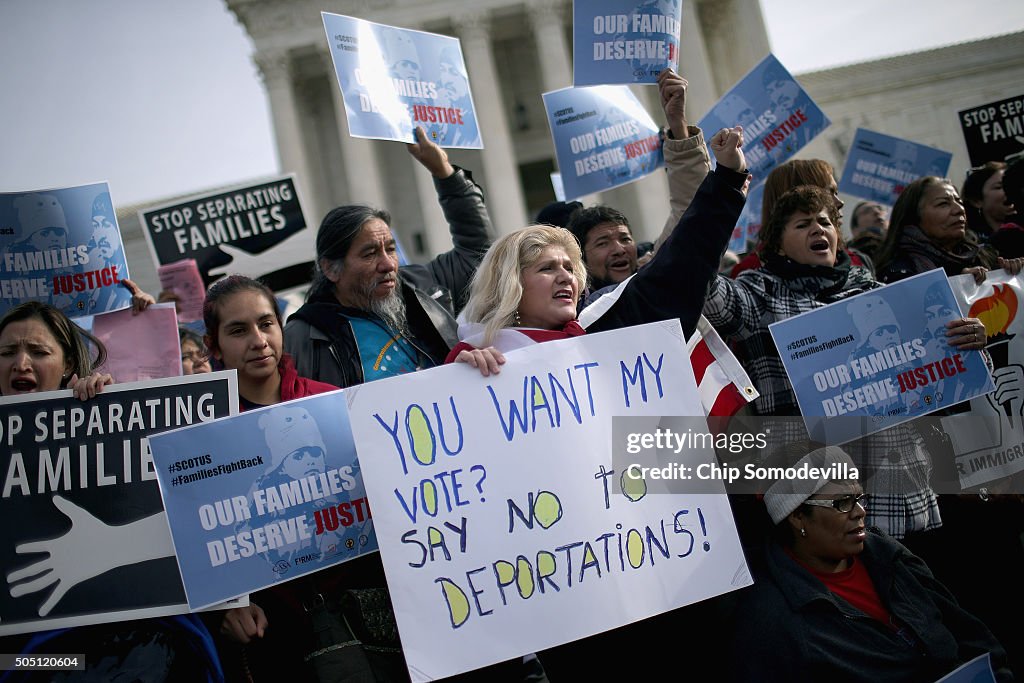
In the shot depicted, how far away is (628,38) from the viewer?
4.12 metres

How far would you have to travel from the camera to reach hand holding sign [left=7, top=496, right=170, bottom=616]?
242cm

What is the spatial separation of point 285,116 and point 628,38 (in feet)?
92.7

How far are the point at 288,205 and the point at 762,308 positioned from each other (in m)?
4.29

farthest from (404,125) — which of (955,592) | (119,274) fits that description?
(955,592)

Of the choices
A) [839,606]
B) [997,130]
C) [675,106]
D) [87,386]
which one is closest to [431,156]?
[675,106]

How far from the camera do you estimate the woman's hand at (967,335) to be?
331 cm

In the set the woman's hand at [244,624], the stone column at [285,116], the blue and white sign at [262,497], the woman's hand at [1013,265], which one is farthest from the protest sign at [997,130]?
the stone column at [285,116]

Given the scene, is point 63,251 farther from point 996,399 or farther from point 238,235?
point 996,399

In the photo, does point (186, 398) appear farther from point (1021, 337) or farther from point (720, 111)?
point (720, 111)

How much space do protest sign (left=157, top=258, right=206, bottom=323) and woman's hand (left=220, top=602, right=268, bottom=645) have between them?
381 cm

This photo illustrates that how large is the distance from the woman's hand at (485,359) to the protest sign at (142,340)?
187 cm

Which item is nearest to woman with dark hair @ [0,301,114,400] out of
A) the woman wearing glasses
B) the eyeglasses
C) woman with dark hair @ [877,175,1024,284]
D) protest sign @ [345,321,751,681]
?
protest sign @ [345,321,751,681]

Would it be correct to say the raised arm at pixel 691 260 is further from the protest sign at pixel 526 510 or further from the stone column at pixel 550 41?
the stone column at pixel 550 41

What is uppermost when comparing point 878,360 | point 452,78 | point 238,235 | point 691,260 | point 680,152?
point 452,78
